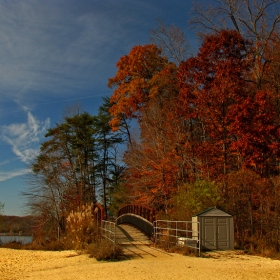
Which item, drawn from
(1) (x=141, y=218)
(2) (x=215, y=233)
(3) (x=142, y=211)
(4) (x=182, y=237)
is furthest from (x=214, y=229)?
(3) (x=142, y=211)

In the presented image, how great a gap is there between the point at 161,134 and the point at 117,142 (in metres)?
20.0

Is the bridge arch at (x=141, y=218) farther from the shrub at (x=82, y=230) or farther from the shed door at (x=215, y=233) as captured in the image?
the shed door at (x=215, y=233)

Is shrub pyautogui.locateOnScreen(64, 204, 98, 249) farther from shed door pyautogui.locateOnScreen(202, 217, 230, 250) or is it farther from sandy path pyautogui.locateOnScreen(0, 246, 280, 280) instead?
shed door pyautogui.locateOnScreen(202, 217, 230, 250)

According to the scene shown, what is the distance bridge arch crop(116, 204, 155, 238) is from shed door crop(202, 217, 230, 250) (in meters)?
4.56

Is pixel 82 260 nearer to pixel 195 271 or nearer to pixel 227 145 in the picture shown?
pixel 195 271

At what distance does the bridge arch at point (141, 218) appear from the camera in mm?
21266

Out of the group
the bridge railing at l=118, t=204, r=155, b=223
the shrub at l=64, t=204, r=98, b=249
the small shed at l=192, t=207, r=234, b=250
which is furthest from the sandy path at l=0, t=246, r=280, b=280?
the bridge railing at l=118, t=204, r=155, b=223

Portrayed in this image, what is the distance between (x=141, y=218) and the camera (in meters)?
23.2

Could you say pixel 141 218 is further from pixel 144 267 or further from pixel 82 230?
pixel 144 267

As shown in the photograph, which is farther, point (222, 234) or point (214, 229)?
point (222, 234)

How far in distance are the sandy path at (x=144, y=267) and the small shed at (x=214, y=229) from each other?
952 mm

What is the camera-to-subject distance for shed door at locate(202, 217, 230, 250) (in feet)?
53.2

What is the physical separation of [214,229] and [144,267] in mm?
5206

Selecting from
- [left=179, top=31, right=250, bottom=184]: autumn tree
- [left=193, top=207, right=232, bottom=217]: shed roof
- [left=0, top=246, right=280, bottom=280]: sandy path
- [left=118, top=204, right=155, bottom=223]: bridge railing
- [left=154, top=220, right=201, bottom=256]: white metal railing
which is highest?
[left=179, top=31, right=250, bottom=184]: autumn tree
